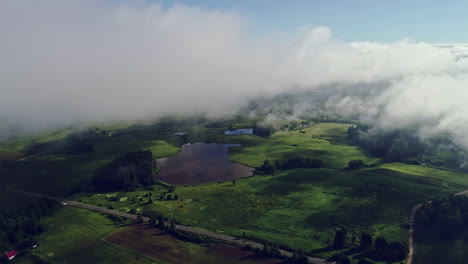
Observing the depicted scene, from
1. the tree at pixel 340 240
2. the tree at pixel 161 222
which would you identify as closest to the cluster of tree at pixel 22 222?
the tree at pixel 161 222

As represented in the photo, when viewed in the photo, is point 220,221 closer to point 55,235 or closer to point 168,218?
point 168,218

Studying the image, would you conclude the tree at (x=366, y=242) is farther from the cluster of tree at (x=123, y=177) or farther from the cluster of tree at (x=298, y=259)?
the cluster of tree at (x=123, y=177)

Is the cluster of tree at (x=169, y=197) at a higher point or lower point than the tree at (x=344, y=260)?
higher

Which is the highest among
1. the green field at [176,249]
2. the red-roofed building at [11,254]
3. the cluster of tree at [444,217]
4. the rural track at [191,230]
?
the cluster of tree at [444,217]

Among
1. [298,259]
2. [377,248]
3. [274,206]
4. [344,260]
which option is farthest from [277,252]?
[274,206]

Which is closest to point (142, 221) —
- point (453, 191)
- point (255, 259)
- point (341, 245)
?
point (255, 259)

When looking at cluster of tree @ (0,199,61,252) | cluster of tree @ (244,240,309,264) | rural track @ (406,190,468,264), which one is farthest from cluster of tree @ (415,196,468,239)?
cluster of tree @ (0,199,61,252)

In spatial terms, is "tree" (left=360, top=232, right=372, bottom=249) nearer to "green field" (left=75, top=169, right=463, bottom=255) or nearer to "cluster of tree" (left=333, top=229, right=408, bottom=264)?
"cluster of tree" (left=333, top=229, right=408, bottom=264)
